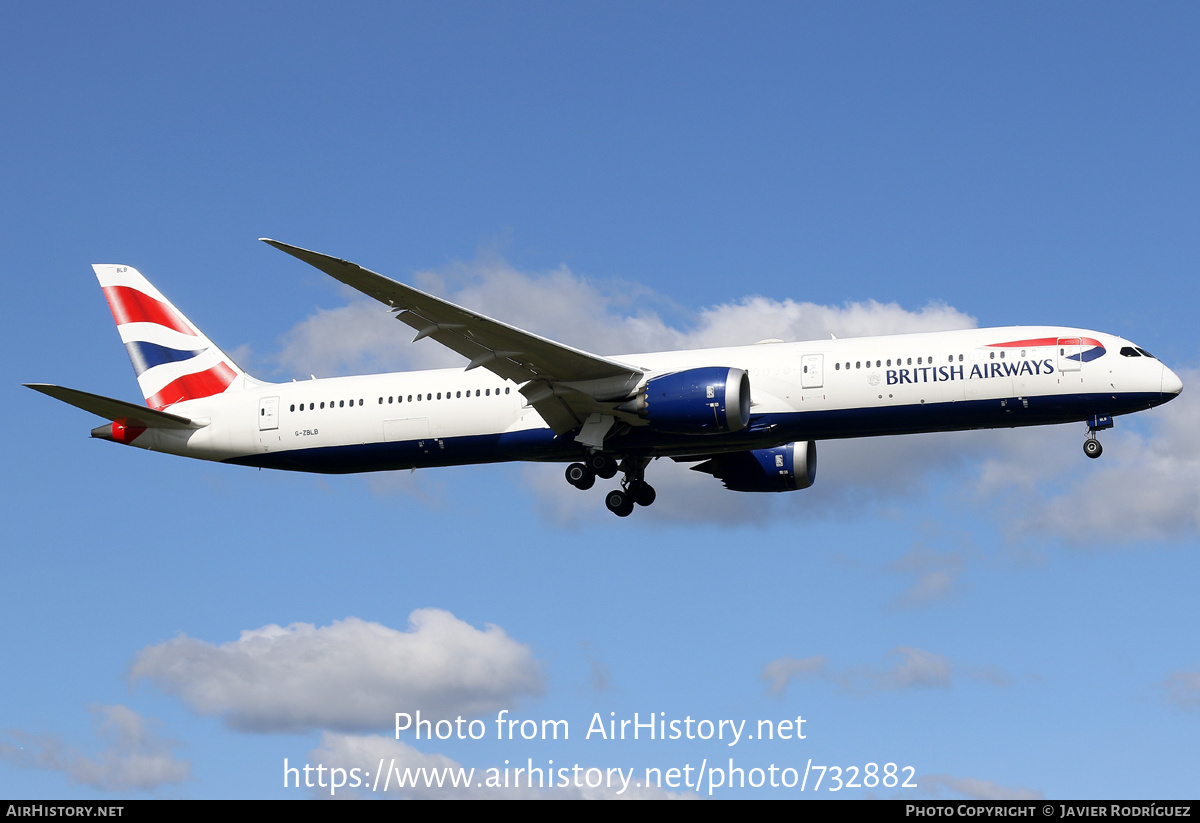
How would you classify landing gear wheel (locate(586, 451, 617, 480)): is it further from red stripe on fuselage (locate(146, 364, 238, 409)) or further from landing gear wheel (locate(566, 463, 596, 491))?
red stripe on fuselage (locate(146, 364, 238, 409))

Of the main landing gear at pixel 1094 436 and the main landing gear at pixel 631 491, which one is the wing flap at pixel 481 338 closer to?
the main landing gear at pixel 631 491

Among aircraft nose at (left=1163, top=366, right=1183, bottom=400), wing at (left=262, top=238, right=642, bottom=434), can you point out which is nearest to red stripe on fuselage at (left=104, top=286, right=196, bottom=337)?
wing at (left=262, top=238, right=642, bottom=434)

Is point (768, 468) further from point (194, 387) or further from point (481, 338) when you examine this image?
point (194, 387)

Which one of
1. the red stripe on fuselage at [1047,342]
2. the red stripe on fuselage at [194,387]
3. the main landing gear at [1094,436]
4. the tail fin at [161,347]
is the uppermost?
the tail fin at [161,347]

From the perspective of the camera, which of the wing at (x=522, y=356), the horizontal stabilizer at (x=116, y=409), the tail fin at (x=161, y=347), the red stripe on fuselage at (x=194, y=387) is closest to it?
the wing at (x=522, y=356)

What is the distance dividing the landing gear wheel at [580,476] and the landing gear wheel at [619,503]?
2237 mm

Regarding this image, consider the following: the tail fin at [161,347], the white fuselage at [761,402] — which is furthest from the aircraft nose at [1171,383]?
the tail fin at [161,347]

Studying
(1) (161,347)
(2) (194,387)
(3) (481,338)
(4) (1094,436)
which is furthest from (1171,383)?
(1) (161,347)

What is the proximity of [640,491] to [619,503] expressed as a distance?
2.45 feet

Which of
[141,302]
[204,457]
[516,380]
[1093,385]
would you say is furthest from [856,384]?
[141,302]

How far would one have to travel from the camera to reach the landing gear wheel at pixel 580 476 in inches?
1458

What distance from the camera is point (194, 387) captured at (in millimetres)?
41406

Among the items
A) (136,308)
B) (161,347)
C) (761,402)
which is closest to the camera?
(761,402)
